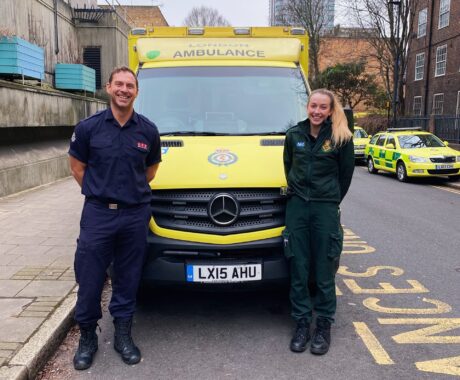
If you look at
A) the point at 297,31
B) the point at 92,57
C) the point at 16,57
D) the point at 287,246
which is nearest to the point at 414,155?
the point at 297,31

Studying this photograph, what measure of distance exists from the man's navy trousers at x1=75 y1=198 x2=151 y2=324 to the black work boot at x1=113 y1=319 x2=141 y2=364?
0.06 m

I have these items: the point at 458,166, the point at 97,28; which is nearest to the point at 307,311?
the point at 458,166

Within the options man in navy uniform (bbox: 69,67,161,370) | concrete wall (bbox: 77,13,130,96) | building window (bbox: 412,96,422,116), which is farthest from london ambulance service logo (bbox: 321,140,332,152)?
building window (bbox: 412,96,422,116)

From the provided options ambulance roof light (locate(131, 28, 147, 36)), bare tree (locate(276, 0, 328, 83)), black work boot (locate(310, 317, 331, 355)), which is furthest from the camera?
bare tree (locate(276, 0, 328, 83))

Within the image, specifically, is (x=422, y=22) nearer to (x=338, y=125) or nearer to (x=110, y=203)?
(x=338, y=125)

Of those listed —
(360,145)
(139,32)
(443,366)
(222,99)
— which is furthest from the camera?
(360,145)

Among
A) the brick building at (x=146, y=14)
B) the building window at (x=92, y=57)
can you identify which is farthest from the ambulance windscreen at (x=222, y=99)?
the brick building at (x=146, y=14)

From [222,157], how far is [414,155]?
1162cm

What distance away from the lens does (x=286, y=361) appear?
3.55m

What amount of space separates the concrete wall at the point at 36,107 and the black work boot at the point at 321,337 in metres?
8.06

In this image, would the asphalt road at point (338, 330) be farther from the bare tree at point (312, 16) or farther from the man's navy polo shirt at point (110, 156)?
the bare tree at point (312, 16)

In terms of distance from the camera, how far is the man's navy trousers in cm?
335

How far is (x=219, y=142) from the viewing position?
4332 millimetres

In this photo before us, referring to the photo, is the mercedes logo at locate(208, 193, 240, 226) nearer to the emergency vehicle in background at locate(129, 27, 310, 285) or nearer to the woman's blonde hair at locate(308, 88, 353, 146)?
the emergency vehicle in background at locate(129, 27, 310, 285)
